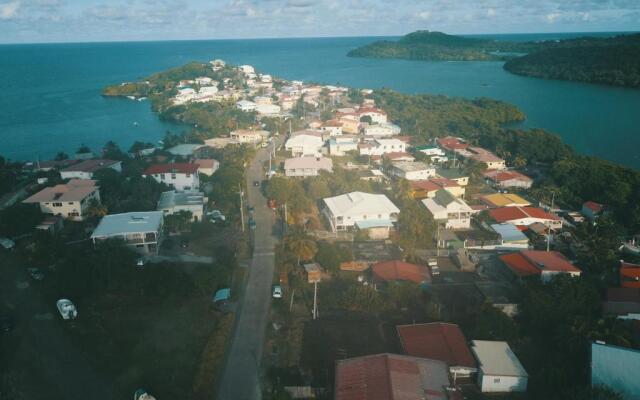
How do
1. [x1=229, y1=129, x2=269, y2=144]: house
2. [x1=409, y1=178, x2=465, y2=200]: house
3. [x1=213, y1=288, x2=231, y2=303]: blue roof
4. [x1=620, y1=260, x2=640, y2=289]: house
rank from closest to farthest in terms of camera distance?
[x1=213, y1=288, x2=231, y2=303]: blue roof → [x1=620, y1=260, x2=640, y2=289]: house → [x1=409, y1=178, x2=465, y2=200]: house → [x1=229, y1=129, x2=269, y2=144]: house

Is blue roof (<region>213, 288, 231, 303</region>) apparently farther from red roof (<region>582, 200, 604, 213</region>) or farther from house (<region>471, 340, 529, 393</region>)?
red roof (<region>582, 200, 604, 213</region>)

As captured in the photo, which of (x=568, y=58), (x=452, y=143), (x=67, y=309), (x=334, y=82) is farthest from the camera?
(x=568, y=58)

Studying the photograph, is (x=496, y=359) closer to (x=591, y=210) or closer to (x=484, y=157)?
(x=591, y=210)

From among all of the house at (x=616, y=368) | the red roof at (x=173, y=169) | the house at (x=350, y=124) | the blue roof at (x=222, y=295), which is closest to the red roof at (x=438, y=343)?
the house at (x=616, y=368)

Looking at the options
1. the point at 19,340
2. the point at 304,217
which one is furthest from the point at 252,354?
the point at 304,217

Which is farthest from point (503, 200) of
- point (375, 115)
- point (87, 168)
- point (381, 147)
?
point (375, 115)

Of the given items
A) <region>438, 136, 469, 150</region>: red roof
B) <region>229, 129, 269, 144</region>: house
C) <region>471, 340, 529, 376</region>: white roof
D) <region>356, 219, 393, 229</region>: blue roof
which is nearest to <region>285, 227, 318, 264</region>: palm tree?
<region>356, 219, 393, 229</region>: blue roof
